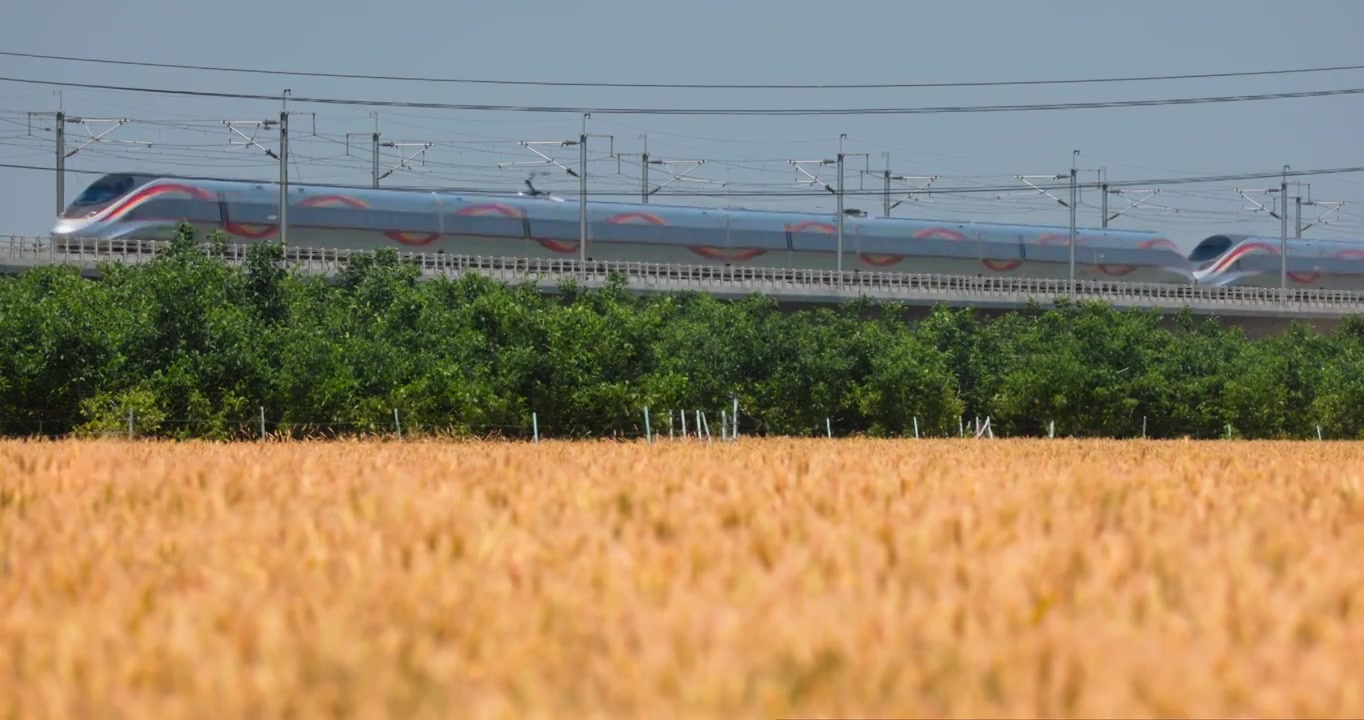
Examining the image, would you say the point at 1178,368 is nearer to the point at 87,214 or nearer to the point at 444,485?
the point at 87,214

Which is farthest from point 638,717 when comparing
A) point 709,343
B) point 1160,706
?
point 709,343

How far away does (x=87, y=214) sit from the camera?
6456cm

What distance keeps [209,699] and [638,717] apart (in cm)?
117

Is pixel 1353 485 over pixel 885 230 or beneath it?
beneath

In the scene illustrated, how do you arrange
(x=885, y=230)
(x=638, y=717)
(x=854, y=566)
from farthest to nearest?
1. (x=885, y=230)
2. (x=854, y=566)
3. (x=638, y=717)

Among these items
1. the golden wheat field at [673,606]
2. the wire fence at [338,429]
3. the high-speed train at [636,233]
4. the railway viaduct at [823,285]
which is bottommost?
the wire fence at [338,429]

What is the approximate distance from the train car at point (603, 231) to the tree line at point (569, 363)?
20.8 ft

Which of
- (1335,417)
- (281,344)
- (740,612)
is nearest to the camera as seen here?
(740,612)

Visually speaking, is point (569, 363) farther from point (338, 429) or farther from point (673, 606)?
point (673, 606)

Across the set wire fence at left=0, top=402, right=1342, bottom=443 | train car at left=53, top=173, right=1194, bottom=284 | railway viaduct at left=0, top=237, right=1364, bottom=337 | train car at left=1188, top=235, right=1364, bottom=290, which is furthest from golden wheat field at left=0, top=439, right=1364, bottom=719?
train car at left=1188, top=235, right=1364, bottom=290

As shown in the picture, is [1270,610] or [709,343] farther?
[709,343]

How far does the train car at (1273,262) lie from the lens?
3602 inches

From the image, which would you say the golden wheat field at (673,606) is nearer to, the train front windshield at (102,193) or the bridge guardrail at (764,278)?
the bridge guardrail at (764,278)

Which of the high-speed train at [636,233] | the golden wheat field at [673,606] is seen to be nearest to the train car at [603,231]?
the high-speed train at [636,233]
